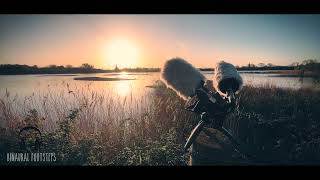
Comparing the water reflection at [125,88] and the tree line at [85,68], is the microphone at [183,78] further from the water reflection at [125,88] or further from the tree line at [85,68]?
the water reflection at [125,88]

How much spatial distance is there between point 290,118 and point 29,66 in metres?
2.58

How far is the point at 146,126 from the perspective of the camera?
4.06m

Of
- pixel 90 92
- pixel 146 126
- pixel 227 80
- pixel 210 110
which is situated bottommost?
pixel 146 126

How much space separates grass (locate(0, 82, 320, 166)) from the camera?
3.96 metres

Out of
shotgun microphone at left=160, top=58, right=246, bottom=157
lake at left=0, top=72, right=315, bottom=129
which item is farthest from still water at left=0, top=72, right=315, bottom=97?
shotgun microphone at left=160, top=58, right=246, bottom=157

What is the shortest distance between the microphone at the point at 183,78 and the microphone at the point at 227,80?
0.47 feet

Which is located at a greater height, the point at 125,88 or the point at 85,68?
the point at 85,68

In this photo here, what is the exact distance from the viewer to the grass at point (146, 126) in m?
3.96

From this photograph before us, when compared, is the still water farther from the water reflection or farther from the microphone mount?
the microphone mount

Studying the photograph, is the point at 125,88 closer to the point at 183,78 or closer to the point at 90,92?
the point at 90,92

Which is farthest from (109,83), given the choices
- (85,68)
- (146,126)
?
(146,126)

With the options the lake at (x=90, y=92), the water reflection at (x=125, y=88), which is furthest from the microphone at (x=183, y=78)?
the water reflection at (x=125, y=88)

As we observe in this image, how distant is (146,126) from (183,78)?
60 cm
